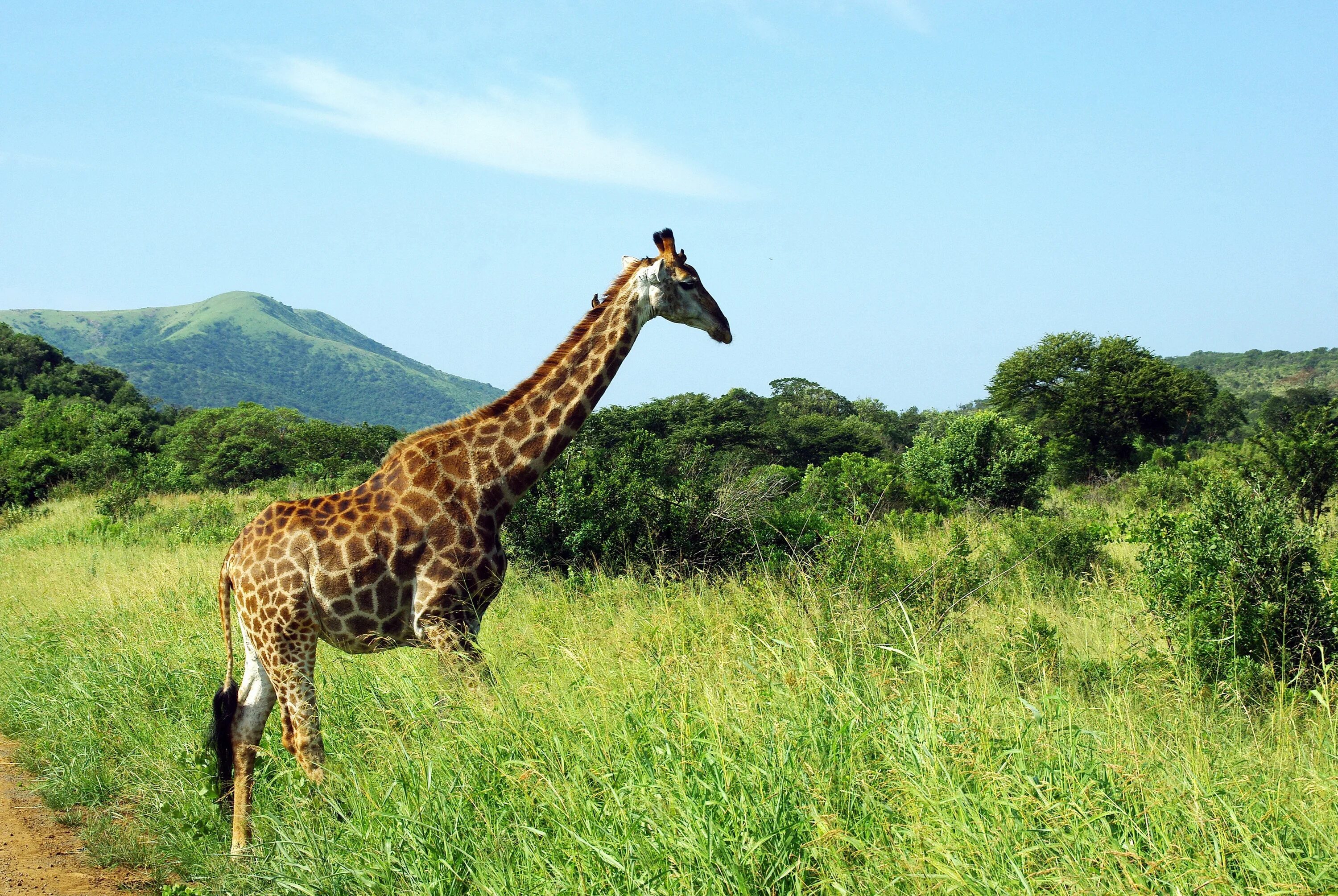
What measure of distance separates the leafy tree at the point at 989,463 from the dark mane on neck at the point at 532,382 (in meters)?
16.7

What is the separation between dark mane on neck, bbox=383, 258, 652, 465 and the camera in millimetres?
5285

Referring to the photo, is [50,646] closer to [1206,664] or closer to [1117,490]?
[1206,664]

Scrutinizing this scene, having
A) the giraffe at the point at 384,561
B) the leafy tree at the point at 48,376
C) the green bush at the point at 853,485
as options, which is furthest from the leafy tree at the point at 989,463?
the leafy tree at the point at 48,376

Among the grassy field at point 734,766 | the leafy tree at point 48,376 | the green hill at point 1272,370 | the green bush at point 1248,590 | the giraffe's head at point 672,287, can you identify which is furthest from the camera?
the green hill at point 1272,370

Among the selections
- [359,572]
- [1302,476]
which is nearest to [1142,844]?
[359,572]

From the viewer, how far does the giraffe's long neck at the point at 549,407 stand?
5.19 metres

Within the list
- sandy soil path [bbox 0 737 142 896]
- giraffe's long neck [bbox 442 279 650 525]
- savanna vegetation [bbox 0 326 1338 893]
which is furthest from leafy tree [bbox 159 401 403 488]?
giraffe's long neck [bbox 442 279 650 525]

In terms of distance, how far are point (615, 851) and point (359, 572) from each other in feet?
6.90

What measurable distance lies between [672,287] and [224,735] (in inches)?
133

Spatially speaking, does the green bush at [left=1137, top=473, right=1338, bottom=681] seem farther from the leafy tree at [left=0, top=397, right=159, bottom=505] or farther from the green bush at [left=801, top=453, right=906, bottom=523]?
the leafy tree at [left=0, top=397, right=159, bottom=505]

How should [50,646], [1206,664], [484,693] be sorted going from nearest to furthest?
[484,693] → [1206,664] → [50,646]

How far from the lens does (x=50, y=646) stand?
8.54 metres

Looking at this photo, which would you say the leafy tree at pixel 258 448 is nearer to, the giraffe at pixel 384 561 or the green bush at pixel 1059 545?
the green bush at pixel 1059 545

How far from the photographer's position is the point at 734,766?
11.5 feet
